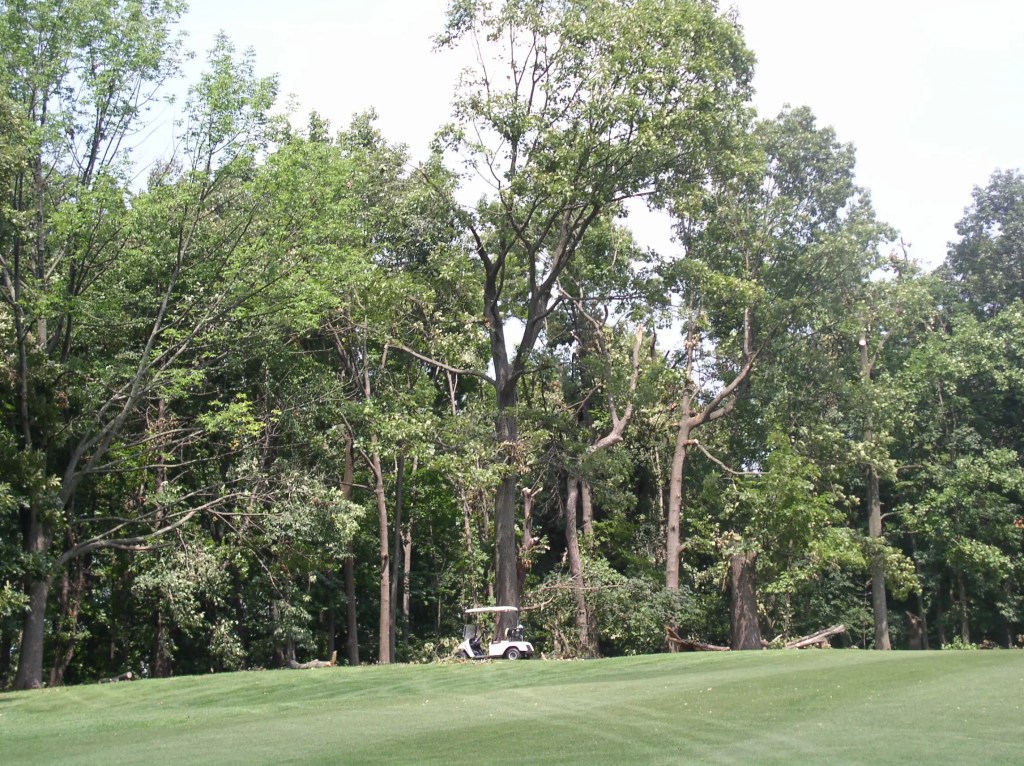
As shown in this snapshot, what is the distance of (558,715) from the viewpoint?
41.5 ft

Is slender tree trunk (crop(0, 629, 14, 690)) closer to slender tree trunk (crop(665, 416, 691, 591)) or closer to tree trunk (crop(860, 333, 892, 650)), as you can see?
slender tree trunk (crop(665, 416, 691, 591))

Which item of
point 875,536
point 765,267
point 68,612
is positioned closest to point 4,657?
point 68,612

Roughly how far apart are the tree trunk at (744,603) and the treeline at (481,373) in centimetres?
9

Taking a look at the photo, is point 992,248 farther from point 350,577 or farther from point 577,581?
point 350,577

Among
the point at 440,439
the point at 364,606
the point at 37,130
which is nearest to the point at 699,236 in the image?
the point at 440,439

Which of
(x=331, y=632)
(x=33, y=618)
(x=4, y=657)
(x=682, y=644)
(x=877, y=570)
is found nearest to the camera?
(x=33, y=618)

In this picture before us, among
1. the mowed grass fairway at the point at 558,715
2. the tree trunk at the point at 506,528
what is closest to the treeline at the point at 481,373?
the tree trunk at the point at 506,528

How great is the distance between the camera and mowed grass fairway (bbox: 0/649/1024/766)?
976cm

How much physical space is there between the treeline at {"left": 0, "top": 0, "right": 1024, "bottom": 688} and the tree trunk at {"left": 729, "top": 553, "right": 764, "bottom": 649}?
0.30 ft

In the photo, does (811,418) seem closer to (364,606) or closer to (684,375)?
(684,375)

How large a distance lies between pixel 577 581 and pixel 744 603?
16.7 ft

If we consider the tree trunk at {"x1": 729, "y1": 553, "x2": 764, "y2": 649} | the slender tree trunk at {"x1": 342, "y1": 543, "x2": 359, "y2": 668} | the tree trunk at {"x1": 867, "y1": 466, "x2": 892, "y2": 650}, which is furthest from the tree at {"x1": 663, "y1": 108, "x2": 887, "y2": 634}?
the slender tree trunk at {"x1": 342, "y1": 543, "x2": 359, "y2": 668}

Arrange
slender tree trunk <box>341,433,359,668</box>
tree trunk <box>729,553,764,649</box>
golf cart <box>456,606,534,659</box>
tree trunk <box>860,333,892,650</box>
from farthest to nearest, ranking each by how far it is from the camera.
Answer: tree trunk <box>860,333,892,650</box>
slender tree trunk <box>341,433,359,668</box>
tree trunk <box>729,553,764,649</box>
golf cart <box>456,606,534,659</box>

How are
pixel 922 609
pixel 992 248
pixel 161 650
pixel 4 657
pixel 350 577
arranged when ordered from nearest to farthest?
pixel 161 650 → pixel 4 657 → pixel 350 577 → pixel 922 609 → pixel 992 248
